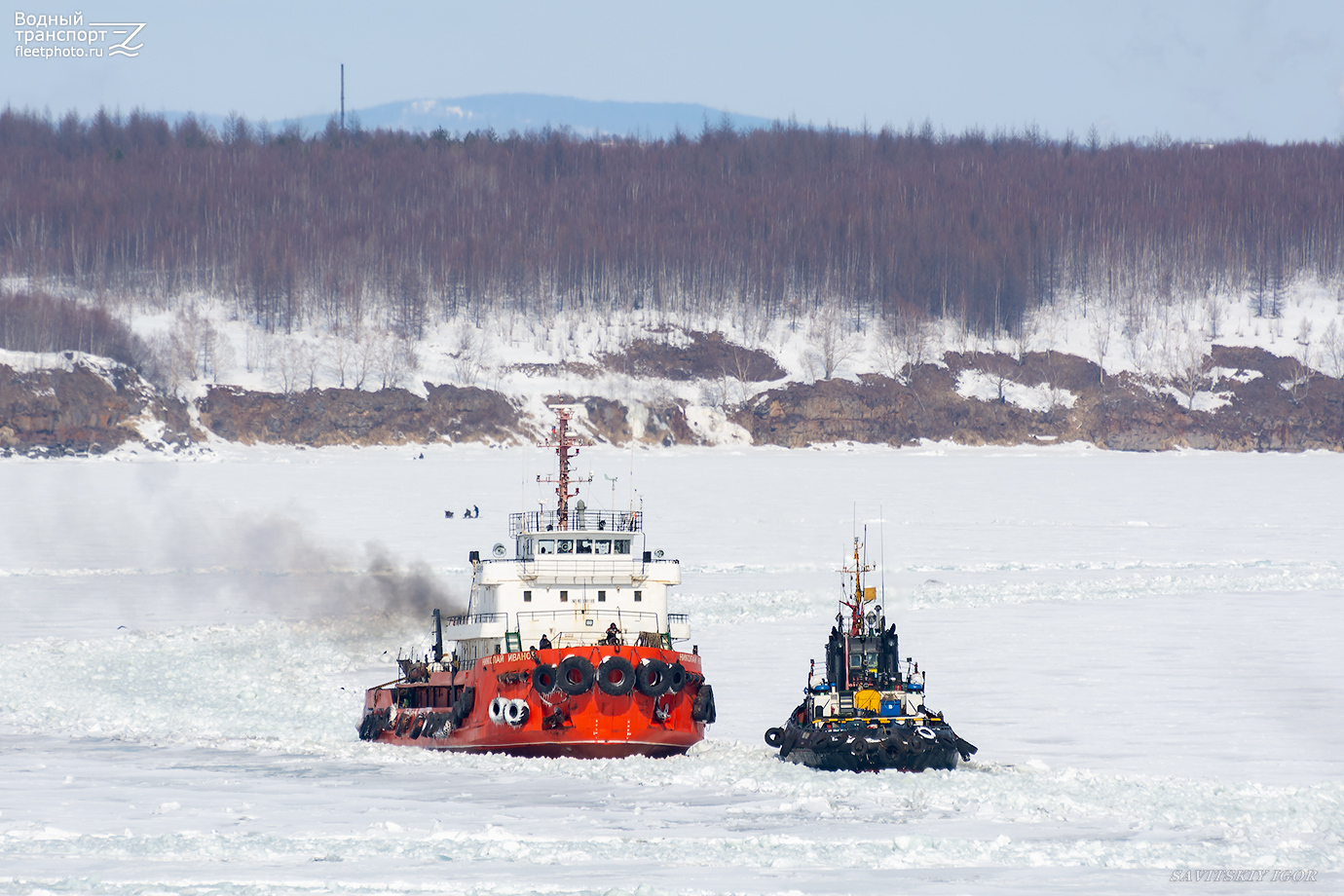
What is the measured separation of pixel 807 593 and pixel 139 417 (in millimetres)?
92431

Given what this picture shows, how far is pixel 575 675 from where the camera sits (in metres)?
29.4

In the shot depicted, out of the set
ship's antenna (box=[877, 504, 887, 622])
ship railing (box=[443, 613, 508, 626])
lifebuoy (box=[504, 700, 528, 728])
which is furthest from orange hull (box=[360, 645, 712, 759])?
ship's antenna (box=[877, 504, 887, 622])

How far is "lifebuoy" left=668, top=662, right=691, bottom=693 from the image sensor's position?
97.3ft

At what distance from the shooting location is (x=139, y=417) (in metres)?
129

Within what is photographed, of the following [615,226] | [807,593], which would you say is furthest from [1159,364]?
[807,593]

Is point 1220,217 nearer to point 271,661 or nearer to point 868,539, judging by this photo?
point 868,539

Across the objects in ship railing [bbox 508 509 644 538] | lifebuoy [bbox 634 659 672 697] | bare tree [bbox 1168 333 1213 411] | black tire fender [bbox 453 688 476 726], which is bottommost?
black tire fender [bbox 453 688 476 726]

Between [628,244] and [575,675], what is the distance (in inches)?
5849

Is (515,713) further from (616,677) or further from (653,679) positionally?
(653,679)

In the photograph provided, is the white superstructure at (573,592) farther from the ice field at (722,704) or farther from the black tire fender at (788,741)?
the black tire fender at (788,741)

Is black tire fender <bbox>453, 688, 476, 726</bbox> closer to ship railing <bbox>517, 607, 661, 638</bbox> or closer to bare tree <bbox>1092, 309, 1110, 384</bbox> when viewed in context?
ship railing <bbox>517, 607, 661, 638</bbox>

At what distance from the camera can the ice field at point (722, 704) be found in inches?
766

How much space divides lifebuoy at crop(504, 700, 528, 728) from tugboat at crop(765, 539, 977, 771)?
15.2 feet

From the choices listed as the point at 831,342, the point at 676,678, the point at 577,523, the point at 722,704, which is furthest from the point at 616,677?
the point at 831,342
